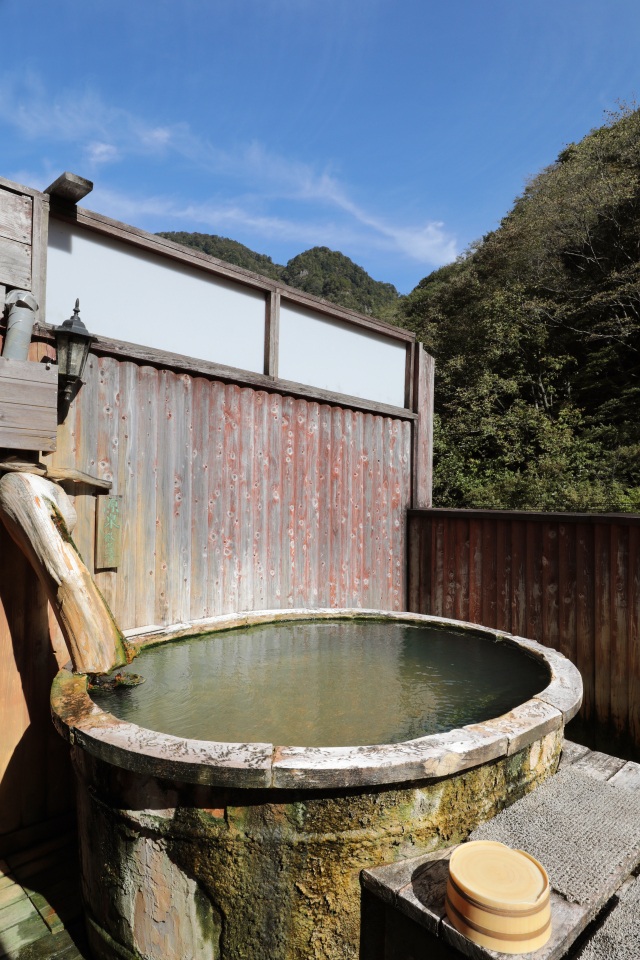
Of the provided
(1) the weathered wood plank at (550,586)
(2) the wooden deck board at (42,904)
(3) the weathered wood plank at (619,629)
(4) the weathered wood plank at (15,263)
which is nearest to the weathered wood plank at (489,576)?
(1) the weathered wood plank at (550,586)

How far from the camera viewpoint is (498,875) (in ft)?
4.48

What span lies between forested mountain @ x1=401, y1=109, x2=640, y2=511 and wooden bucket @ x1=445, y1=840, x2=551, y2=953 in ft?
26.2

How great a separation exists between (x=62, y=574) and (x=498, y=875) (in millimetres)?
1869

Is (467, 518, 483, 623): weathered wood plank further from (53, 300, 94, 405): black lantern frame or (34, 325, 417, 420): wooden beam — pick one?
(53, 300, 94, 405): black lantern frame

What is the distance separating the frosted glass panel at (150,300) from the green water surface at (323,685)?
70.3 inches

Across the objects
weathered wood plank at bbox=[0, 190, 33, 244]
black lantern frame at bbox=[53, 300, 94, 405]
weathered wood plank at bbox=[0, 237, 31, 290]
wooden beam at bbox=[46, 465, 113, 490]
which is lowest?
wooden beam at bbox=[46, 465, 113, 490]

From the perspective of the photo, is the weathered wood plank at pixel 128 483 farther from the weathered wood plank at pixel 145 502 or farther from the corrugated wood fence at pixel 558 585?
the corrugated wood fence at pixel 558 585

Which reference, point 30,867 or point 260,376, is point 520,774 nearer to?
point 30,867

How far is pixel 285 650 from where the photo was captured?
2953 millimetres

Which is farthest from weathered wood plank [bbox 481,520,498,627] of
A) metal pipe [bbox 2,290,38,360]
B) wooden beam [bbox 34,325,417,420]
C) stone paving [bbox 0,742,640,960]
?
metal pipe [bbox 2,290,38,360]

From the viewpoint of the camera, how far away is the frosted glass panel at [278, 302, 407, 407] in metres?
3.92

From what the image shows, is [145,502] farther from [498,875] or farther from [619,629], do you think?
[619,629]

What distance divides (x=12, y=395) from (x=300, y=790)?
6.67ft

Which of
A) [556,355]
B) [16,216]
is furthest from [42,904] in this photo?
[556,355]
